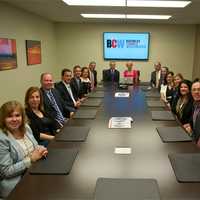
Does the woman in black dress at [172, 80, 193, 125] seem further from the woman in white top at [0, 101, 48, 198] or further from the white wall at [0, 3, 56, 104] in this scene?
→ the white wall at [0, 3, 56, 104]

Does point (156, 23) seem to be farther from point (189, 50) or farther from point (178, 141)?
point (178, 141)

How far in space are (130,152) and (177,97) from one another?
6.84 ft

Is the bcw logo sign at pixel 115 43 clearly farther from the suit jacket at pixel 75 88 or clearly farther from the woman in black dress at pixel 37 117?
the woman in black dress at pixel 37 117

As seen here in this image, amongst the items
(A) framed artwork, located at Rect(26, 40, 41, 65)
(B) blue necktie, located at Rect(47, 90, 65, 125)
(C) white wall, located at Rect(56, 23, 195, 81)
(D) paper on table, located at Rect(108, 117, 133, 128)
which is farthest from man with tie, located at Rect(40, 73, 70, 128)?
(C) white wall, located at Rect(56, 23, 195, 81)

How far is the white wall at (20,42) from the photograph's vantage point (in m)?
4.53

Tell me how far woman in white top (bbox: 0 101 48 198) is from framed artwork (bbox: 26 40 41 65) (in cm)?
390

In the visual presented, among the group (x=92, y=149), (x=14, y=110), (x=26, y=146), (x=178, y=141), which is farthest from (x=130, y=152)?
(x=14, y=110)

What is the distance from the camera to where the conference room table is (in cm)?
130

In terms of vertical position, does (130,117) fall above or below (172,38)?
below

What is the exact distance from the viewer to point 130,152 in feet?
6.06

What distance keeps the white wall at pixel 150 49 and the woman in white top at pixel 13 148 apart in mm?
6258

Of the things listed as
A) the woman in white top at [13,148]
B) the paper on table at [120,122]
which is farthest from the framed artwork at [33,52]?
the woman in white top at [13,148]

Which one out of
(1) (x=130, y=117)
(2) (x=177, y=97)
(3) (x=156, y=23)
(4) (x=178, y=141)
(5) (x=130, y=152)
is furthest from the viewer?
(3) (x=156, y=23)

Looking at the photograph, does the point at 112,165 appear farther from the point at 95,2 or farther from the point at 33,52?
the point at 33,52
